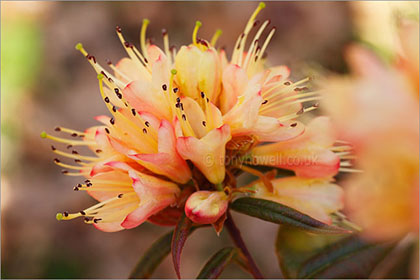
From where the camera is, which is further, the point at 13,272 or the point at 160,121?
the point at 13,272

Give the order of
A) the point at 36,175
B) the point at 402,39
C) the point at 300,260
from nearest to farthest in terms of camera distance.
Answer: the point at 402,39, the point at 300,260, the point at 36,175

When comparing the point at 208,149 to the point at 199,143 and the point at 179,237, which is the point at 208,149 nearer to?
the point at 199,143

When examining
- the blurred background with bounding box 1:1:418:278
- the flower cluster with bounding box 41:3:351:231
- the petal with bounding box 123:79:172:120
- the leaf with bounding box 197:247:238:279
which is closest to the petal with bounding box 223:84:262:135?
the flower cluster with bounding box 41:3:351:231

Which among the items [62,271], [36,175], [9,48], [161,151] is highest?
[9,48]

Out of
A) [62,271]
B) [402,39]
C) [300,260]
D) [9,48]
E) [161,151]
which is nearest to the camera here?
[402,39]

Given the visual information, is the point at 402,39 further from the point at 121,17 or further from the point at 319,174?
the point at 121,17

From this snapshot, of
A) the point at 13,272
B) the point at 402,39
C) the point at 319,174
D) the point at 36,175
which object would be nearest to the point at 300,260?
the point at 319,174
